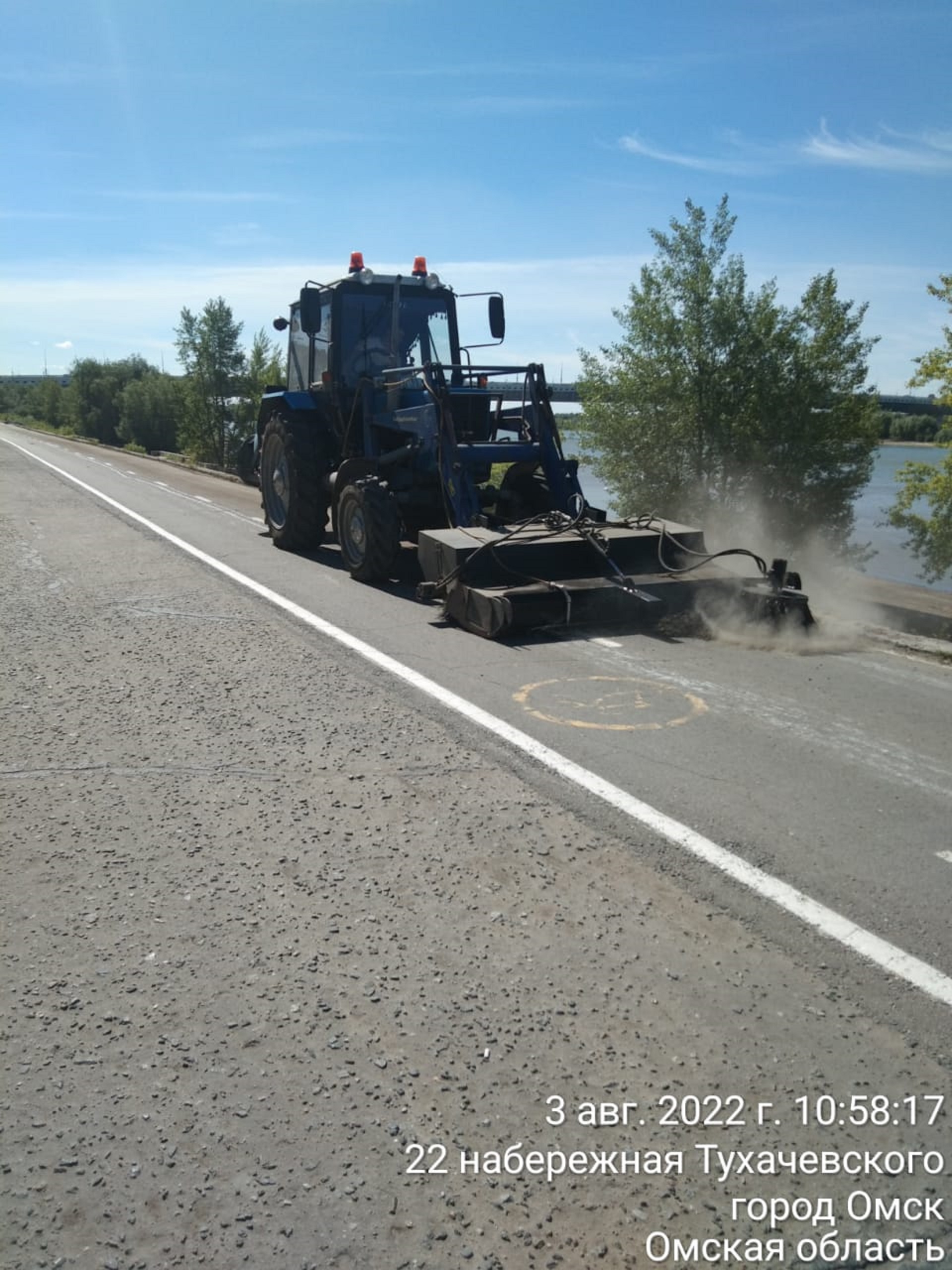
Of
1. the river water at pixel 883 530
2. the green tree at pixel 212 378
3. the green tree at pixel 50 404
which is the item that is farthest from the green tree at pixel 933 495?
the green tree at pixel 50 404

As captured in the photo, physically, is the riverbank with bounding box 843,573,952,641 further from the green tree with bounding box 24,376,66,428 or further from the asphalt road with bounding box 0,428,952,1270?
the green tree with bounding box 24,376,66,428

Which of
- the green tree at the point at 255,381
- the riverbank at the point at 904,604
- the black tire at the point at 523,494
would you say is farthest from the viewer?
the green tree at the point at 255,381

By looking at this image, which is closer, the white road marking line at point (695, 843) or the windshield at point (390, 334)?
the white road marking line at point (695, 843)

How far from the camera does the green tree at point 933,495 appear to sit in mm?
18250

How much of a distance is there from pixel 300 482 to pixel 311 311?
2171 millimetres

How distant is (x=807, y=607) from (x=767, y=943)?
5342 mm

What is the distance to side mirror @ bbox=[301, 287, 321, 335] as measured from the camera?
1287 centimetres

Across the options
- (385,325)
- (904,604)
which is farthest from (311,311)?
(904,604)

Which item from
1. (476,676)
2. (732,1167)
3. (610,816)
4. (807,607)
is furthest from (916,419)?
(732,1167)

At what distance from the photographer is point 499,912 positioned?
3758 mm

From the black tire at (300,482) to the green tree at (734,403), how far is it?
372 inches

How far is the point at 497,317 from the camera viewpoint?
1190 cm

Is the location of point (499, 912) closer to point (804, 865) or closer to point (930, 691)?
point (804, 865)

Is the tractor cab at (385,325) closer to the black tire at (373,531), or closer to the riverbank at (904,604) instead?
the black tire at (373,531)
